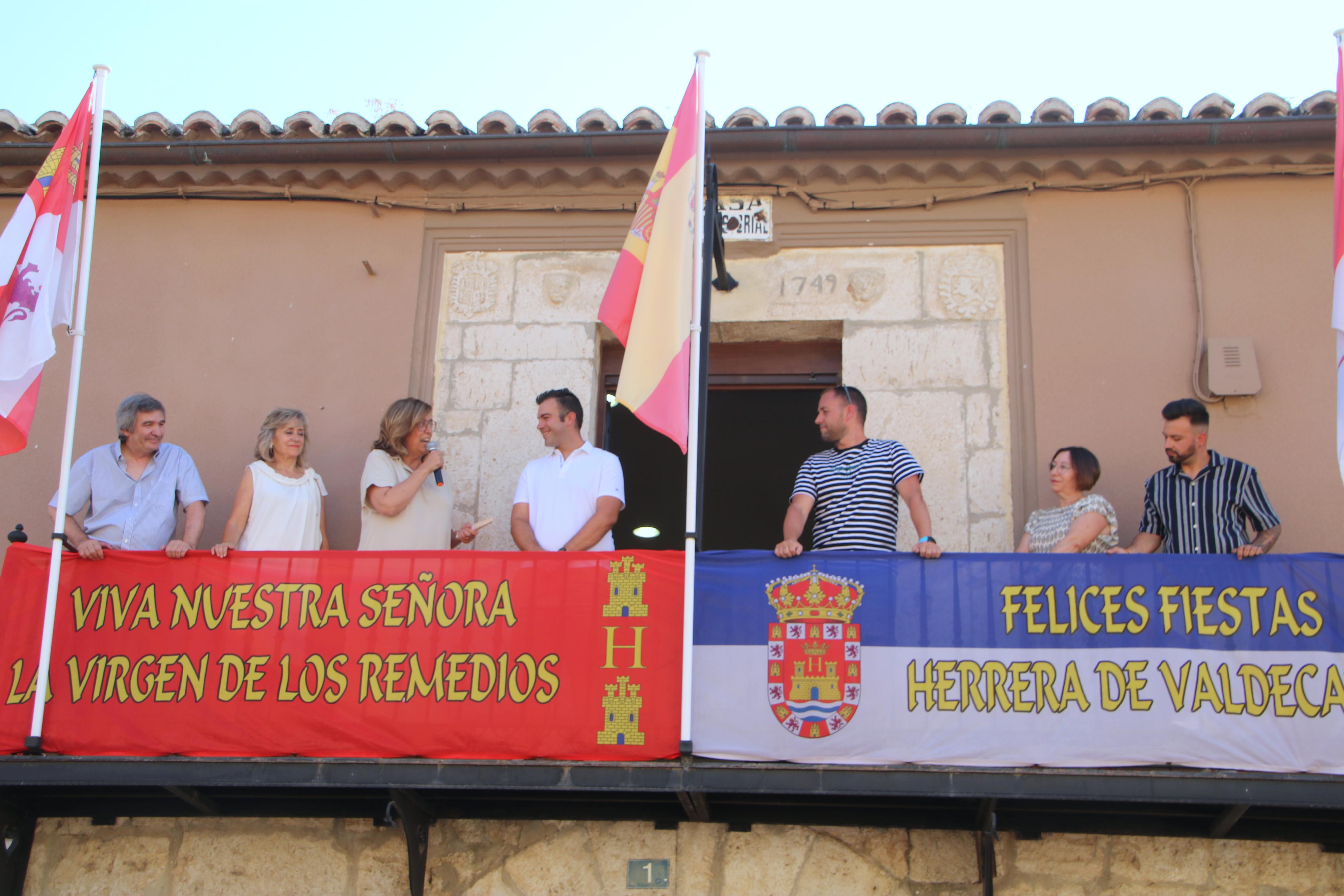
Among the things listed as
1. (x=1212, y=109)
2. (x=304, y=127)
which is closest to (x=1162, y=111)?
(x=1212, y=109)

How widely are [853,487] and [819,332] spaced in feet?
5.58

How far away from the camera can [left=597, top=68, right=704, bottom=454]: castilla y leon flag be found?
596 cm

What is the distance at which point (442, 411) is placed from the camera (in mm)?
7625

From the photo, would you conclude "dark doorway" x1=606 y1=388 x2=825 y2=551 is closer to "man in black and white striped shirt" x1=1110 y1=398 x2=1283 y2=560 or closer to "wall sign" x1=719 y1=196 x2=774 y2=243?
"wall sign" x1=719 y1=196 x2=774 y2=243

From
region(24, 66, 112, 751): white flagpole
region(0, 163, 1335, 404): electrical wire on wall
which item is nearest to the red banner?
region(24, 66, 112, 751): white flagpole

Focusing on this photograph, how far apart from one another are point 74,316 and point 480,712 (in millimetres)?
3171

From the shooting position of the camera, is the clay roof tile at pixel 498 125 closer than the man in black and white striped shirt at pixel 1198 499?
No

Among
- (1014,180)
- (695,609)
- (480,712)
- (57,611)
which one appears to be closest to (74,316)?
(57,611)

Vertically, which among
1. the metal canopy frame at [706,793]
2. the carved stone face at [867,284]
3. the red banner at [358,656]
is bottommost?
the metal canopy frame at [706,793]

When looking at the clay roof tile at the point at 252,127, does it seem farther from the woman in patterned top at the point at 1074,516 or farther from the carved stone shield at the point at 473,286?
the woman in patterned top at the point at 1074,516

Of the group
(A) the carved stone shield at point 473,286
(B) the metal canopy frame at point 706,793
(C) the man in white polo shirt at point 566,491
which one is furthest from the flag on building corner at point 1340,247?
(A) the carved stone shield at point 473,286

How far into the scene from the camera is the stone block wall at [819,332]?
23.9 ft

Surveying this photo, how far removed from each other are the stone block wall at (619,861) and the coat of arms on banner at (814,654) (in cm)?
78

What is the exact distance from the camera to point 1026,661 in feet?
18.6
